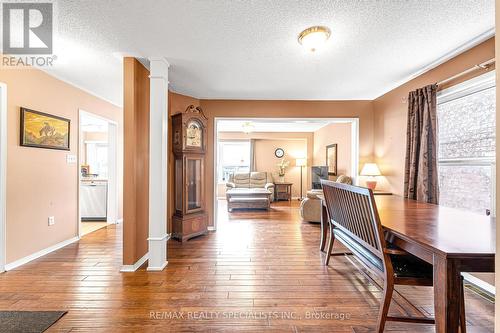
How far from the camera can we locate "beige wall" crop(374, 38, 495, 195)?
263cm

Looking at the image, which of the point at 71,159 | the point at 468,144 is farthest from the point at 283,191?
the point at 71,159

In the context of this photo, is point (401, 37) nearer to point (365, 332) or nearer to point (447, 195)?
point (447, 195)

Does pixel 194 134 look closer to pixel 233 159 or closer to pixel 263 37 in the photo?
pixel 263 37

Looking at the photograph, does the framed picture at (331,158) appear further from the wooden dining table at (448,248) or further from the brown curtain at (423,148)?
the wooden dining table at (448,248)

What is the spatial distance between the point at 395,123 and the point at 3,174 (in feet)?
16.7

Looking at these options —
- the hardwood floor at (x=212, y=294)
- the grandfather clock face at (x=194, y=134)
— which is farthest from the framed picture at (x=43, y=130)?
the grandfather clock face at (x=194, y=134)

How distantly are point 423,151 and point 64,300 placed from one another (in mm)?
3993

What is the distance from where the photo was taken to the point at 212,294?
81.1 inches

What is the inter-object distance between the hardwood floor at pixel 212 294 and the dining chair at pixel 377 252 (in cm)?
32

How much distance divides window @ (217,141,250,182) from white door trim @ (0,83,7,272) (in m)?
6.25

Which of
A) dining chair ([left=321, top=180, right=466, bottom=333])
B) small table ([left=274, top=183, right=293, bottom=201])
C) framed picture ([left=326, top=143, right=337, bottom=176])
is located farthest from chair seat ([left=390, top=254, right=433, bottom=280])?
small table ([left=274, top=183, right=293, bottom=201])

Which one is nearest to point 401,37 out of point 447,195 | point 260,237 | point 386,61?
point 386,61

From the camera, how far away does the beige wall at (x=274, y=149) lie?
8180 mm

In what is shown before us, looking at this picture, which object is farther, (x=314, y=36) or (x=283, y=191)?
(x=283, y=191)
